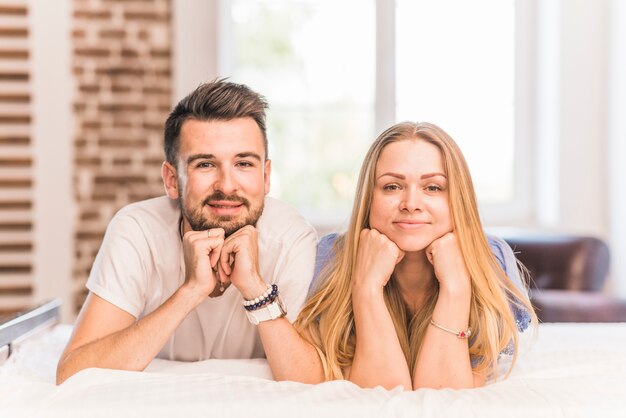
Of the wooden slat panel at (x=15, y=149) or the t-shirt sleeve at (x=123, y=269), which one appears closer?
the t-shirt sleeve at (x=123, y=269)

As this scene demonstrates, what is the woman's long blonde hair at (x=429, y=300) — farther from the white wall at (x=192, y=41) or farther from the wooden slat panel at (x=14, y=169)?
the wooden slat panel at (x=14, y=169)

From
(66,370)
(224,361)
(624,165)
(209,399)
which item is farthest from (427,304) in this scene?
(624,165)

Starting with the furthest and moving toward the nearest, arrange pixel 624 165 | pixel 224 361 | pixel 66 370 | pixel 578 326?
pixel 624 165 → pixel 578 326 → pixel 224 361 → pixel 66 370

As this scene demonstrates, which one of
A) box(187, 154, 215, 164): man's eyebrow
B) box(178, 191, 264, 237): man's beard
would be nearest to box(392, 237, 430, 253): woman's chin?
box(178, 191, 264, 237): man's beard

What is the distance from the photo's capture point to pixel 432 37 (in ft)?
15.9

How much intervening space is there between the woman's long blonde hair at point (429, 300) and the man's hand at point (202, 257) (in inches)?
9.4

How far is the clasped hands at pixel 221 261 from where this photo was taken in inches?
61.9

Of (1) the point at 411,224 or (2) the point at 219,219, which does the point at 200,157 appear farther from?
(1) the point at 411,224

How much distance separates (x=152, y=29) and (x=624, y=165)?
2941mm

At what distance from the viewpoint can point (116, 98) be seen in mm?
4500

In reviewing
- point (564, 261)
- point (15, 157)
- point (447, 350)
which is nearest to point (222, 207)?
point (447, 350)

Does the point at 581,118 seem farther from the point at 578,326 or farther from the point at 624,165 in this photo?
the point at 578,326

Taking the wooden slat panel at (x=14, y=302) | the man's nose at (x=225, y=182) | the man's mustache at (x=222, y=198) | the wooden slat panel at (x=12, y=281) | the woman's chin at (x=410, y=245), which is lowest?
the wooden slat panel at (x=14, y=302)

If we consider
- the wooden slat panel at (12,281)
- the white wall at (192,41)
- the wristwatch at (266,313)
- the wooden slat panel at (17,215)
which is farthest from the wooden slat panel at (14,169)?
the wristwatch at (266,313)
